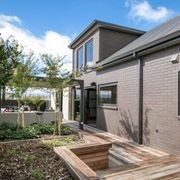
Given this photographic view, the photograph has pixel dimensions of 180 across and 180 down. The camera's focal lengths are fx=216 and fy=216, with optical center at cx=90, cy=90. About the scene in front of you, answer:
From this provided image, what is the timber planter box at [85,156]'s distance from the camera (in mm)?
3614

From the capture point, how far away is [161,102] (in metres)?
6.44

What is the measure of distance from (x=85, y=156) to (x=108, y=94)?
5584 mm

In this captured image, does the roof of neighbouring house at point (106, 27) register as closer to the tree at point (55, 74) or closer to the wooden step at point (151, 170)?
Answer: the tree at point (55, 74)

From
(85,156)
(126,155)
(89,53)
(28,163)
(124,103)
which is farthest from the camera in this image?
(89,53)

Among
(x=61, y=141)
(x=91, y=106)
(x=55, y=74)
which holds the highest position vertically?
(x=55, y=74)

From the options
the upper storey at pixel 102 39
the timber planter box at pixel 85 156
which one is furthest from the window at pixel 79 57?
the timber planter box at pixel 85 156

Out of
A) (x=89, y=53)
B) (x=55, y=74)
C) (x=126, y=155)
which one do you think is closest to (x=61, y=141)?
(x=126, y=155)

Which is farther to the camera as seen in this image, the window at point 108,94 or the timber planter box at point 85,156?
the window at point 108,94

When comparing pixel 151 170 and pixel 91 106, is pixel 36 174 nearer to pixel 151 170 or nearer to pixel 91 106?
pixel 151 170

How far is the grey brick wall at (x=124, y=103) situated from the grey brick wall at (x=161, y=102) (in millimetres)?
598

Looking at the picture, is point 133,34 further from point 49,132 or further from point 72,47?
point 49,132

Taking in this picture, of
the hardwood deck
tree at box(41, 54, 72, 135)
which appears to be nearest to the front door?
tree at box(41, 54, 72, 135)

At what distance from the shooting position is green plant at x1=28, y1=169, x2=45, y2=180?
129 inches

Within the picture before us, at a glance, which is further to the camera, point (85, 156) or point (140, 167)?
point (85, 156)
